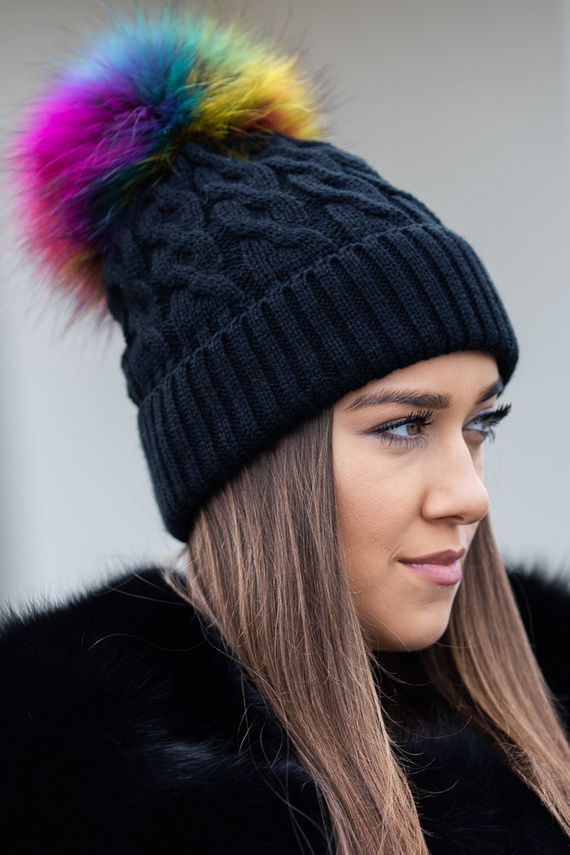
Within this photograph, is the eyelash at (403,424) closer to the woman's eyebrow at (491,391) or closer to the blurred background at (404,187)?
the woman's eyebrow at (491,391)

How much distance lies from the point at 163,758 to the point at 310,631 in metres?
0.27

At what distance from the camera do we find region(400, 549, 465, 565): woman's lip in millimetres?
1216

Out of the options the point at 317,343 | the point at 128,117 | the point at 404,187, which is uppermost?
the point at 404,187

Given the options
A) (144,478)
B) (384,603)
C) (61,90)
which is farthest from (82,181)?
(144,478)

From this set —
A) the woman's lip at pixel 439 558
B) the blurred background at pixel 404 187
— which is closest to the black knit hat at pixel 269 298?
the woman's lip at pixel 439 558

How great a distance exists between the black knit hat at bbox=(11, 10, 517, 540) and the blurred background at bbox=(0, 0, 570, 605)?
46.6 inches

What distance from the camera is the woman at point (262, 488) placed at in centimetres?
101

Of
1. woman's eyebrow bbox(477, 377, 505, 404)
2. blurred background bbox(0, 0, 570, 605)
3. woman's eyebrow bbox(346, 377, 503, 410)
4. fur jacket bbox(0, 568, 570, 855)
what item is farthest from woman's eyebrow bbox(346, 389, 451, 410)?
blurred background bbox(0, 0, 570, 605)

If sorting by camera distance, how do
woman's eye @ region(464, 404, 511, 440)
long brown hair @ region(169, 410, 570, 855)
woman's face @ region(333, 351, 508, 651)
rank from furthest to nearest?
1. woman's eye @ region(464, 404, 511, 440)
2. woman's face @ region(333, 351, 508, 651)
3. long brown hair @ region(169, 410, 570, 855)

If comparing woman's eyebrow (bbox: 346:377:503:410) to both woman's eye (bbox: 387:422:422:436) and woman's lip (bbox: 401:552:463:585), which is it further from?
woman's lip (bbox: 401:552:463:585)

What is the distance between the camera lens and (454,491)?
1196mm

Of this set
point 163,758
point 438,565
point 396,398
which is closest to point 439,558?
point 438,565

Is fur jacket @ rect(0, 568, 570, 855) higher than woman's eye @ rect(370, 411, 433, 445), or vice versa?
woman's eye @ rect(370, 411, 433, 445)

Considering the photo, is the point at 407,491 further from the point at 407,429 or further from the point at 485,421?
the point at 485,421
